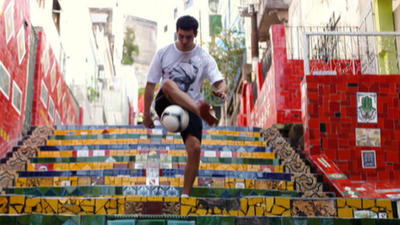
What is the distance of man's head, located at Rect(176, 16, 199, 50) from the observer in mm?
5453

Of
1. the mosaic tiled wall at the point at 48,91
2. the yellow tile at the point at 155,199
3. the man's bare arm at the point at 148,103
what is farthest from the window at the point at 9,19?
the yellow tile at the point at 155,199

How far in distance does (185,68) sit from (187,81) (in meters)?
0.12

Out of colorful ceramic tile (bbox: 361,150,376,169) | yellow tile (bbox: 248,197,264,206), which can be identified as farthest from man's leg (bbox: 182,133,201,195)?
colorful ceramic tile (bbox: 361,150,376,169)

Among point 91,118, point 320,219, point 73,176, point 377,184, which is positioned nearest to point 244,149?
point 377,184

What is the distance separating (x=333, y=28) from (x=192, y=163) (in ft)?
31.6

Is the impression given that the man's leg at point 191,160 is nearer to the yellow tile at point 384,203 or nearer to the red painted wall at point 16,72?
the yellow tile at point 384,203

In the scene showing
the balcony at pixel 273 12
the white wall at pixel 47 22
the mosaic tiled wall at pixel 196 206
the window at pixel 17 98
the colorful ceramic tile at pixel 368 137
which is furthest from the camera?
the balcony at pixel 273 12

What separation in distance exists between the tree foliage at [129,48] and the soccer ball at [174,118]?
180 ft

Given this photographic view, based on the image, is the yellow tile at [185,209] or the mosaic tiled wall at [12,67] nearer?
the yellow tile at [185,209]

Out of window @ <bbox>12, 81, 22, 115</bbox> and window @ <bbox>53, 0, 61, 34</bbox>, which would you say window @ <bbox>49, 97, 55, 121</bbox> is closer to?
window @ <bbox>12, 81, 22, 115</bbox>

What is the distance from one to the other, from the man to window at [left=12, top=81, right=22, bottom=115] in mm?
5559

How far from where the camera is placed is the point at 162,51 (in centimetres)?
580

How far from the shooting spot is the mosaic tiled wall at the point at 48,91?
13.1 m

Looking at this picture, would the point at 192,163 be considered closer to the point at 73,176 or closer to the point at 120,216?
the point at 120,216
